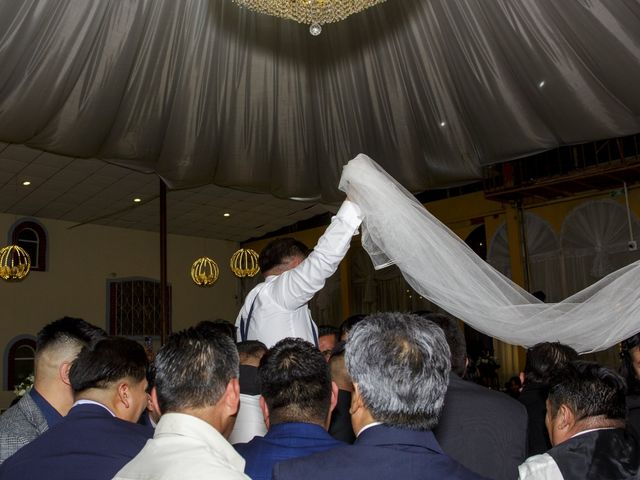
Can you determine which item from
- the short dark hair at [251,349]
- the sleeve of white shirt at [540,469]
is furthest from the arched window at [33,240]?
the sleeve of white shirt at [540,469]

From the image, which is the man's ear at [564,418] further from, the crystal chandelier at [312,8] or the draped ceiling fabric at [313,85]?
the draped ceiling fabric at [313,85]

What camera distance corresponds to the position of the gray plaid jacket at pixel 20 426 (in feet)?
7.27

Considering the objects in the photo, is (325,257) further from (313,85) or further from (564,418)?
(313,85)

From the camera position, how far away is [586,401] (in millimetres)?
1933

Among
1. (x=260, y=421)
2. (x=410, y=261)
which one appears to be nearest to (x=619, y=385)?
(x=410, y=261)

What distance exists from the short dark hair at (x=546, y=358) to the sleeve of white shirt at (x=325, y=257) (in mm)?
870

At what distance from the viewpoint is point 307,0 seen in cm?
376

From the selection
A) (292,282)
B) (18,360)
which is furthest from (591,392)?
(18,360)

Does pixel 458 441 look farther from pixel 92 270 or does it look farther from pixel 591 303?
pixel 92 270

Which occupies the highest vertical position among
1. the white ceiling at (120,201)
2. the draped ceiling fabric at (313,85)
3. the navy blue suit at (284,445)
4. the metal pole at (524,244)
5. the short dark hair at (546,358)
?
the white ceiling at (120,201)

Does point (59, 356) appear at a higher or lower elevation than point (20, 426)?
higher

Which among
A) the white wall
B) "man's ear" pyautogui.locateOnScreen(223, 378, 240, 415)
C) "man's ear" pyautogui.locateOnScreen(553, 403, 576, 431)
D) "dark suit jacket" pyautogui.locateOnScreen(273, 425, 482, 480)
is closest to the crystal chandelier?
"man's ear" pyautogui.locateOnScreen(553, 403, 576, 431)

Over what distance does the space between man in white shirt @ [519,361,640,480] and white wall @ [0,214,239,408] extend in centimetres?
1193

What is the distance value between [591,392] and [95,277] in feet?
41.8
